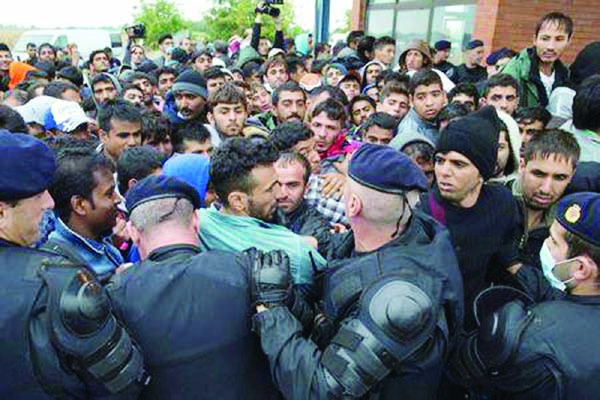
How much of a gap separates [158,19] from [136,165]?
24.9 m

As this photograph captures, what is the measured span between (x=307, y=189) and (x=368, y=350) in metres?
1.76

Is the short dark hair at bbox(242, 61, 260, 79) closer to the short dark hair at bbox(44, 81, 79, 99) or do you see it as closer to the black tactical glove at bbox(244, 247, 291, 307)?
the short dark hair at bbox(44, 81, 79, 99)

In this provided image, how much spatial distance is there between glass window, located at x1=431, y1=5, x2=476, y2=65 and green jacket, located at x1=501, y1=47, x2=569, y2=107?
4384mm

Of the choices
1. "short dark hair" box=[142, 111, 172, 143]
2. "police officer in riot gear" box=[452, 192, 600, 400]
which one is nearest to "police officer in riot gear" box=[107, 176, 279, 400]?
"police officer in riot gear" box=[452, 192, 600, 400]

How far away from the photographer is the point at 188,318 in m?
1.55

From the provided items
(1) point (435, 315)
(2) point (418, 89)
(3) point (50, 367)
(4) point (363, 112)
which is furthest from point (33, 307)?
(4) point (363, 112)

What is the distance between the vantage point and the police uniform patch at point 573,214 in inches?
64.3

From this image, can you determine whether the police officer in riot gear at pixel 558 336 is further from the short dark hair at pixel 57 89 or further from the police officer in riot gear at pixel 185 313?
the short dark hair at pixel 57 89

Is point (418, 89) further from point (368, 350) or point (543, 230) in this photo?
point (368, 350)

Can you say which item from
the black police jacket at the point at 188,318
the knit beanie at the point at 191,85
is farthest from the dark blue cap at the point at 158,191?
the knit beanie at the point at 191,85

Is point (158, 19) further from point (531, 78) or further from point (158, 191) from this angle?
point (158, 191)

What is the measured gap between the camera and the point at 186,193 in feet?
5.88

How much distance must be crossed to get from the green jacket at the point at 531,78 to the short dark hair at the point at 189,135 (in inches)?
109

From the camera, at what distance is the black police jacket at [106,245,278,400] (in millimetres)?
1545
